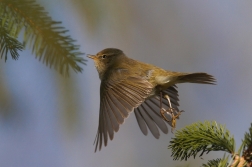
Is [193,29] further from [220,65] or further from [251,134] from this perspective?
[251,134]

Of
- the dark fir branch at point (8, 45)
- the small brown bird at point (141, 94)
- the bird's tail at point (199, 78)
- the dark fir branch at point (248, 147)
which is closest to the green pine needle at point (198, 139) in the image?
the dark fir branch at point (248, 147)

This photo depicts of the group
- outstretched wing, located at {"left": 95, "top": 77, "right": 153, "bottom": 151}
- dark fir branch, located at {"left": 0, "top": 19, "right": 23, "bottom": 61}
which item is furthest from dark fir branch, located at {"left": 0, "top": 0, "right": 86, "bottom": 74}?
outstretched wing, located at {"left": 95, "top": 77, "right": 153, "bottom": 151}

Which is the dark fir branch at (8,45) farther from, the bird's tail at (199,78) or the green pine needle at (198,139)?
the bird's tail at (199,78)

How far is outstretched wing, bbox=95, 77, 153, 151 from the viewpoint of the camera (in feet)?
8.83

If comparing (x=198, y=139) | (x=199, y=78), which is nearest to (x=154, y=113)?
(x=199, y=78)

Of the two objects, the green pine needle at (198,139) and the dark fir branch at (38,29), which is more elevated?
the dark fir branch at (38,29)

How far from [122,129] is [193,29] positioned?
1.38m

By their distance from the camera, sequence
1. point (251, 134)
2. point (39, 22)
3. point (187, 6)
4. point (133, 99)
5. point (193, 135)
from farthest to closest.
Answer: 1. point (187, 6)
2. point (133, 99)
3. point (193, 135)
4. point (251, 134)
5. point (39, 22)

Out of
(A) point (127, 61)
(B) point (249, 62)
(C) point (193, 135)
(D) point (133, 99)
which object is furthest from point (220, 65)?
(C) point (193, 135)

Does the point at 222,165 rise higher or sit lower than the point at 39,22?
lower

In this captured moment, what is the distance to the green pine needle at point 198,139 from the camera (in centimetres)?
168

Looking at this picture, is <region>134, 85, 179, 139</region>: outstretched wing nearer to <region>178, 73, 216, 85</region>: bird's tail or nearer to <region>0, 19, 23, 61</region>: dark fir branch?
<region>178, 73, 216, 85</region>: bird's tail

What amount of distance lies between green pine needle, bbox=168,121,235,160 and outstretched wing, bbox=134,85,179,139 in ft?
4.51

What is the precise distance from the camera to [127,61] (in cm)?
382
